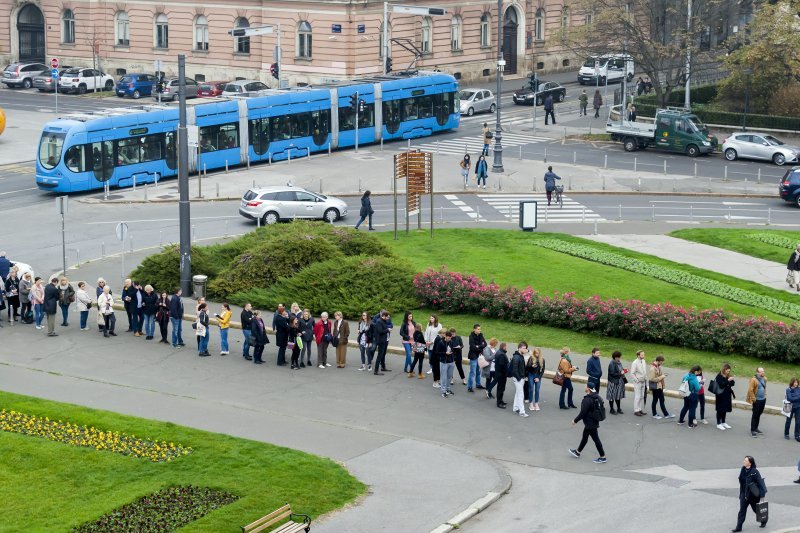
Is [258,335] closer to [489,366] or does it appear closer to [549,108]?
[489,366]

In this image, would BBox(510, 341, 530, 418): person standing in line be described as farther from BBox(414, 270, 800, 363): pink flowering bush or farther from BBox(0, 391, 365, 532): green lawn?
BBox(414, 270, 800, 363): pink flowering bush

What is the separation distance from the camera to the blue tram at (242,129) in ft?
171

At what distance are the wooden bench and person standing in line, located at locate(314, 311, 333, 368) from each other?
979 centimetres

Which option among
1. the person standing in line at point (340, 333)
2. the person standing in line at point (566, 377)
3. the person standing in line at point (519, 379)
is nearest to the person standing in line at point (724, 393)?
the person standing in line at point (566, 377)

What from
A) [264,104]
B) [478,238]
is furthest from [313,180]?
[478,238]

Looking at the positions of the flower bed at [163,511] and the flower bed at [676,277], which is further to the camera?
the flower bed at [676,277]

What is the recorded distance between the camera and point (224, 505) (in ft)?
72.0

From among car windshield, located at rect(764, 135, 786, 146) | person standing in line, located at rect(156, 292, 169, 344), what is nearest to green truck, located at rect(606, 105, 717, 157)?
car windshield, located at rect(764, 135, 786, 146)

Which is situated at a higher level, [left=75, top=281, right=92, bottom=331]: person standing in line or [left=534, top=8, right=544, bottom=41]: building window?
[left=534, top=8, right=544, bottom=41]: building window

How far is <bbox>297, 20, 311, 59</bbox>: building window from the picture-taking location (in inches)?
3184

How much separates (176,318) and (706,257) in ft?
55.8

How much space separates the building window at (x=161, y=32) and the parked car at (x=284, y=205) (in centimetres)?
4223

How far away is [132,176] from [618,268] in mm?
22551

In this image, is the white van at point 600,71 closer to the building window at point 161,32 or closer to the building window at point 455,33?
the building window at point 455,33
